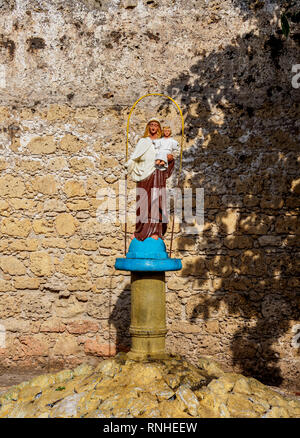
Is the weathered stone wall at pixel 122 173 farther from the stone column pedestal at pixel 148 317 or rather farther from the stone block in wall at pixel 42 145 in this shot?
the stone column pedestal at pixel 148 317

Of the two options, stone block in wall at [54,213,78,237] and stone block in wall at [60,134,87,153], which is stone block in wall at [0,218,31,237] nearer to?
stone block in wall at [54,213,78,237]

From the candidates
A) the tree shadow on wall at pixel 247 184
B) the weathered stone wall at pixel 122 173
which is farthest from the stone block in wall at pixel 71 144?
the tree shadow on wall at pixel 247 184

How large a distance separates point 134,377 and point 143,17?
4494mm

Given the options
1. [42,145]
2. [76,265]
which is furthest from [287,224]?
[42,145]

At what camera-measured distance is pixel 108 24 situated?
6305 millimetres

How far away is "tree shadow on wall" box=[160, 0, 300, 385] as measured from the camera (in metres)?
5.84

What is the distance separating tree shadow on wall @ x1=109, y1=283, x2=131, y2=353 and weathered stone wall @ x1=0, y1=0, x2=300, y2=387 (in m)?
0.01

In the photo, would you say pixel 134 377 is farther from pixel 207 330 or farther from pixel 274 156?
pixel 274 156

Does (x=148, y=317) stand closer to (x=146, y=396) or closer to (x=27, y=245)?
(x=146, y=396)

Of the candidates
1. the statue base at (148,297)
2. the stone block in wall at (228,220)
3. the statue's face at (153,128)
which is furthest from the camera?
the stone block in wall at (228,220)

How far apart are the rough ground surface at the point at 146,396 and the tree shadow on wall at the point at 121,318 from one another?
1423 mm

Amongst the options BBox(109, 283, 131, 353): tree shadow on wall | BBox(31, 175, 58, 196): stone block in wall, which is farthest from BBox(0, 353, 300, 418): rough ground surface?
BBox(31, 175, 58, 196): stone block in wall

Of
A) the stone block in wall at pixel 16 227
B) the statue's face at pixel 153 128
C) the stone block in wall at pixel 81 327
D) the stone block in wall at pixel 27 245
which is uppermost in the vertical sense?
the statue's face at pixel 153 128

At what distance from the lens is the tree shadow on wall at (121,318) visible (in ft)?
19.6
